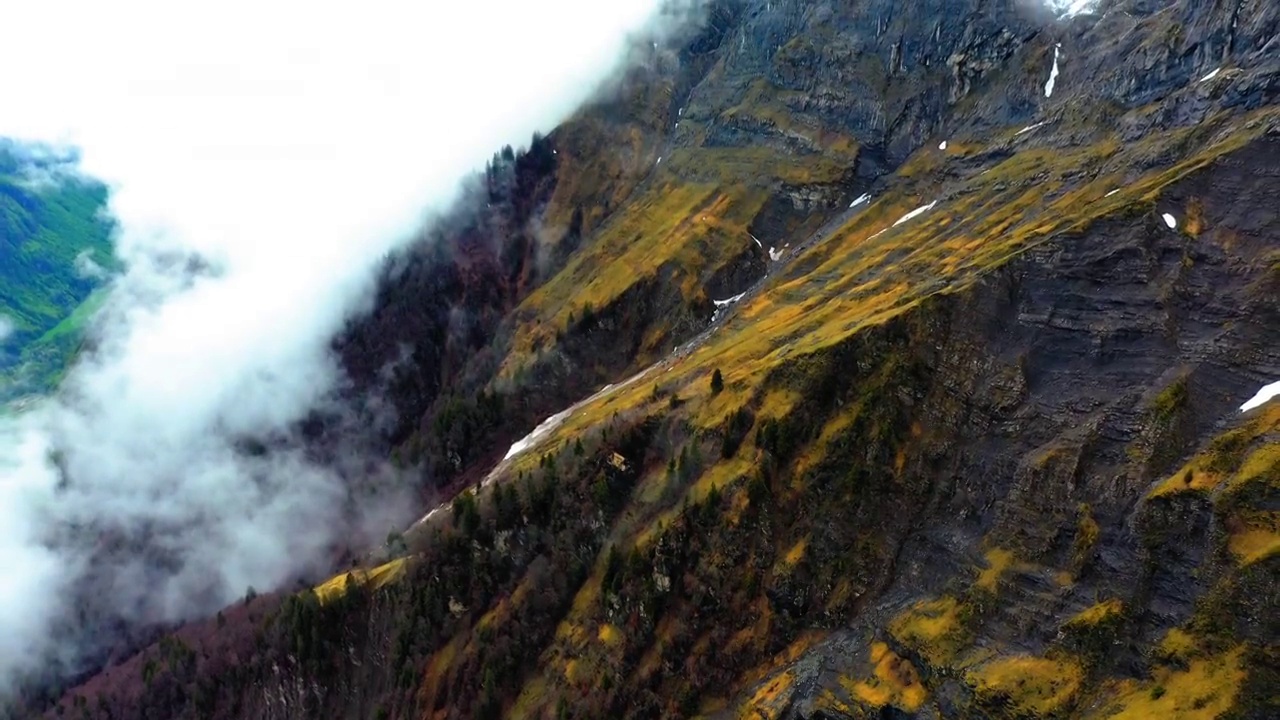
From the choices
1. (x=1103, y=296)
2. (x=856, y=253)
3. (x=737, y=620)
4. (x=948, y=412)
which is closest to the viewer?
(x=1103, y=296)

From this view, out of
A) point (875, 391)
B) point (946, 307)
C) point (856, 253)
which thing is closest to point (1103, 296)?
point (946, 307)

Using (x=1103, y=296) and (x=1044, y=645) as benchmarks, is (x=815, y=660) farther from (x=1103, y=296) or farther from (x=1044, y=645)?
(x=1103, y=296)

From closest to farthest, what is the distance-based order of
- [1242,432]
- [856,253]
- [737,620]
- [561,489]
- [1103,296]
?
[1242,432] < [1103,296] < [737,620] < [561,489] < [856,253]

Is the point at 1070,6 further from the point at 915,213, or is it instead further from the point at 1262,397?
the point at 1262,397

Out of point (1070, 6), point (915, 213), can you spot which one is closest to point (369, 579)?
point (915, 213)

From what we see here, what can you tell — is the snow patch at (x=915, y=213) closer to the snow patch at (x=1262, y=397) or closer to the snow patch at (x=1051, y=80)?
the snow patch at (x=1051, y=80)

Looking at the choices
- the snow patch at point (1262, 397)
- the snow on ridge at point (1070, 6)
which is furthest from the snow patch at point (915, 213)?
the snow patch at point (1262, 397)

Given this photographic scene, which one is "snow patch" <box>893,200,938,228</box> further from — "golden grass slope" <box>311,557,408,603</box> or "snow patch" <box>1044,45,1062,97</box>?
"golden grass slope" <box>311,557,408,603</box>

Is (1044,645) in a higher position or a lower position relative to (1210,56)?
lower
